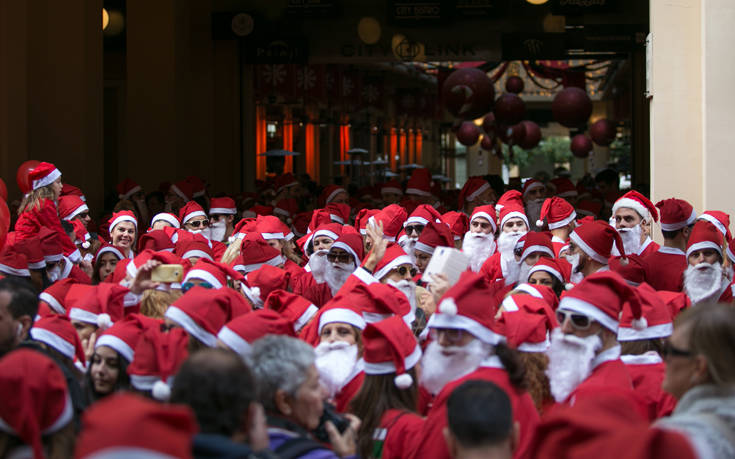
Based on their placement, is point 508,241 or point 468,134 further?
point 468,134

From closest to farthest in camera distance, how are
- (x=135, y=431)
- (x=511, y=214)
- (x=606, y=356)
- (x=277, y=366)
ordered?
(x=135, y=431) < (x=277, y=366) < (x=606, y=356) < (x=511, y=214)

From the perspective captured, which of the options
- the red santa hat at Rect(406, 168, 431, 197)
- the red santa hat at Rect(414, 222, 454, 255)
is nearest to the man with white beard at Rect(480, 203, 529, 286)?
the red santa hat at Rect(414, 222, 454, 255)

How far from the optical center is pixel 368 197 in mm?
15680

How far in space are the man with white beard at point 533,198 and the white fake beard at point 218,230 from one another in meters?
3.45

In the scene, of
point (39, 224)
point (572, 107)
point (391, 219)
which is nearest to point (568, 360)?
point (391, 219)

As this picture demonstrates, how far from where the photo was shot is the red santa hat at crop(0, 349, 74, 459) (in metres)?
3.23

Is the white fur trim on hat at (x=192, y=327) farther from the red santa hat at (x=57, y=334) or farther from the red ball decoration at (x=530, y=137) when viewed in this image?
the red ball decoration at (x=530, y=137)

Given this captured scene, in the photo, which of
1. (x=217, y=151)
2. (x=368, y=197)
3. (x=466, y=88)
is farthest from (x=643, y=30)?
(x=217, y=151)

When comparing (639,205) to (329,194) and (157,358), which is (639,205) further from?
(329,194)

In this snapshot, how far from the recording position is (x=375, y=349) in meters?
4.50

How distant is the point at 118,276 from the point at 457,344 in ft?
11.3

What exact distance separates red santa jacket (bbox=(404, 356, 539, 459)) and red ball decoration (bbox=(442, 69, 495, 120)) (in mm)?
13081

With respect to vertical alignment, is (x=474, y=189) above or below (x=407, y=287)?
above

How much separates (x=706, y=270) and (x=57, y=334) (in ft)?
14.8
